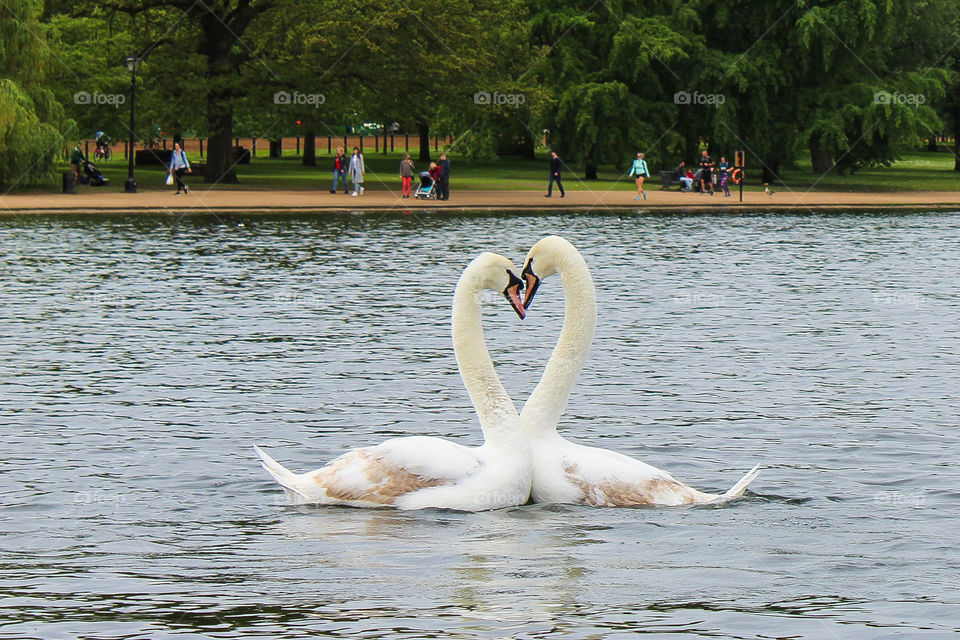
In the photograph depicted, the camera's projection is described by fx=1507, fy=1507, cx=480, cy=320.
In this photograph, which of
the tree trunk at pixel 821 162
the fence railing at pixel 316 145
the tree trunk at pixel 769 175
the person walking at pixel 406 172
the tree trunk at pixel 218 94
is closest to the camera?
the person walking at pixel 406 172

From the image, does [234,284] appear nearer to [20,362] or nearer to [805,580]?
[20,362]

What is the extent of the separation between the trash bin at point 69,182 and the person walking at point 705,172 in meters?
20.7

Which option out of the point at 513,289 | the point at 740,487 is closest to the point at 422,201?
the point at 513,289

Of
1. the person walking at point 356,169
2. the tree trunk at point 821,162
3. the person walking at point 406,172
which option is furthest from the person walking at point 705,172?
the tree trunk at point 821,162

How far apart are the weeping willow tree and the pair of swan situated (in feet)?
112

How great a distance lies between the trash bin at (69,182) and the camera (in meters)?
43.2

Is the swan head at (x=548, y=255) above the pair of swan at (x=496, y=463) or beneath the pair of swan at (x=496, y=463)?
above

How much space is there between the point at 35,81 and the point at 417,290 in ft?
87.5

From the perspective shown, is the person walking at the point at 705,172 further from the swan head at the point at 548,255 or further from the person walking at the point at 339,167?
the swan head at the point at 548,255

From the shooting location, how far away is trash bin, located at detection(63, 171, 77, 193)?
142 ft

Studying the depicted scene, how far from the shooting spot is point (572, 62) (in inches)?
2287

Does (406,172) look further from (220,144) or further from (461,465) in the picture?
(461,465)

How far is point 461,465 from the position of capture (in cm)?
862

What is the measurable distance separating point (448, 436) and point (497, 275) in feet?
7.89
